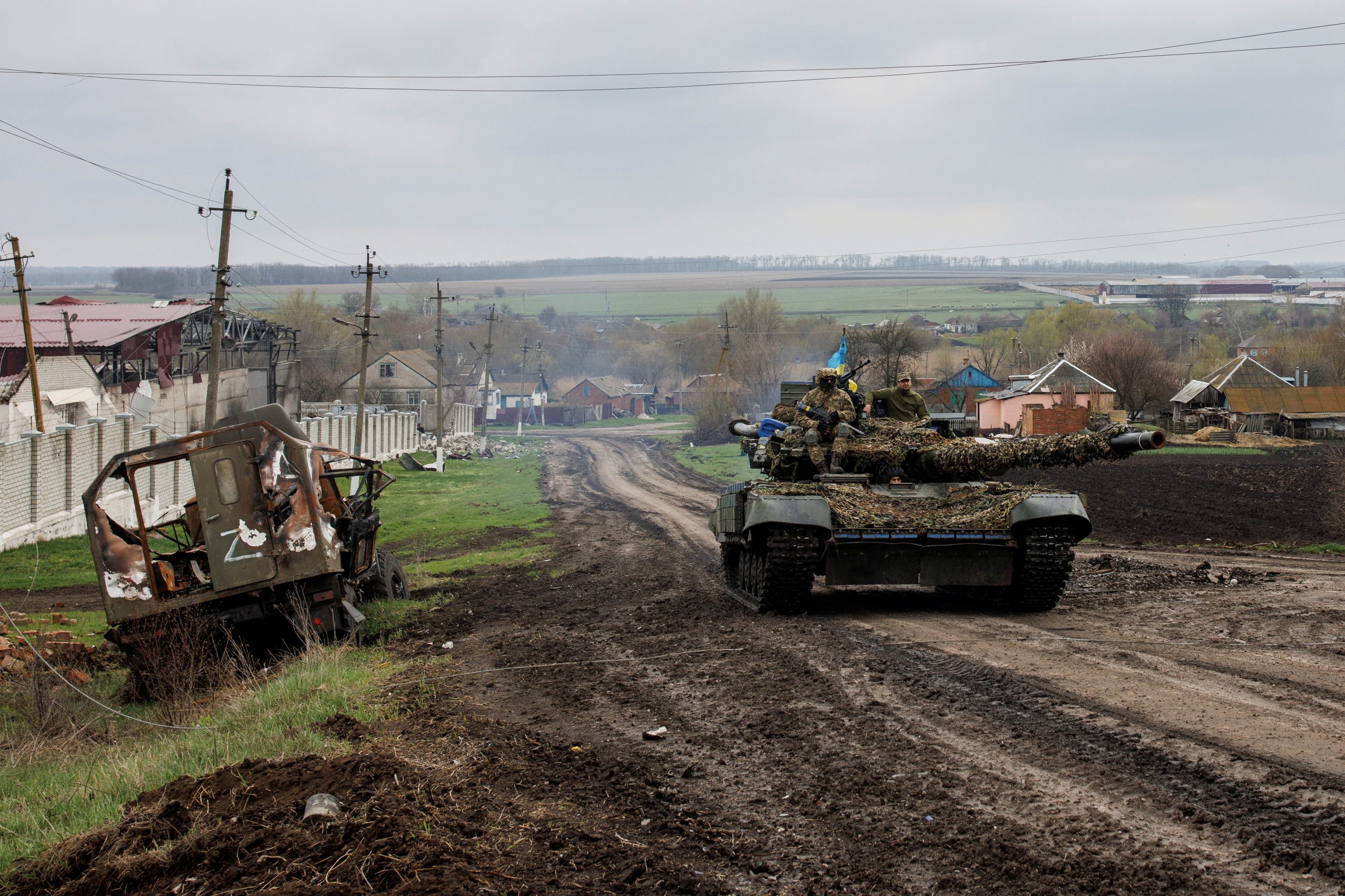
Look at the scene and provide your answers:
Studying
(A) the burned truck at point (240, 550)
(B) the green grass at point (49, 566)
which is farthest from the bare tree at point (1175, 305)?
(A) the burned truck at point (240, 550)

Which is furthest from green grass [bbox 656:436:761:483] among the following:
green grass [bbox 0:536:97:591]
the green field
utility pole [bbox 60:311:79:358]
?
the green field

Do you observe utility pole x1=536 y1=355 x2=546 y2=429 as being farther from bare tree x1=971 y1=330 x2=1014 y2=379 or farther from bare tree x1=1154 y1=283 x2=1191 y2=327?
bare tree x1=1154 y1=283 x2=1191 y2=327

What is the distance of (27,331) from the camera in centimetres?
2823

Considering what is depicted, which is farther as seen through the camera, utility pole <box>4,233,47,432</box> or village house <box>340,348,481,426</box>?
village house <box>340,348,481,426</box>

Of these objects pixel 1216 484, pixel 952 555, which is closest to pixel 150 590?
Answer: pixel 952 555

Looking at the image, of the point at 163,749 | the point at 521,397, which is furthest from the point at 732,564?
the point at 521,397

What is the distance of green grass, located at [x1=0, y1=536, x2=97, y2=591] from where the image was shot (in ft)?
56.6

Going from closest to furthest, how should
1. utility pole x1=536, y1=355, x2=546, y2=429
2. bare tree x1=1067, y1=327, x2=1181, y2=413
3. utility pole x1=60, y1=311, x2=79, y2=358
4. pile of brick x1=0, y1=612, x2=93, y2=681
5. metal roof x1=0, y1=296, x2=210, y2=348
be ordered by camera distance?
pile of brick x1=0, y1=612, x2=93, y2=681
utility pole x1=60, y1=311, x2=79, y2=358
metal roof x1=0, y1=296, x2=210, y2=348
bare tree x1=1067, y1=327, x2=1181, y2=413
utility pole x1=536, y1=355, x2=546, y2=429

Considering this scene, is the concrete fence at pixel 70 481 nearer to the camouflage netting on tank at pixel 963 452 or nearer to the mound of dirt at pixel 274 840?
the camouflage netting on tank at pixel 963 452

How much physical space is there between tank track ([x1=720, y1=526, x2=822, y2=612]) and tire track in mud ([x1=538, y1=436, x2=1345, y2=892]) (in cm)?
153

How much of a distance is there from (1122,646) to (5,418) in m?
28.5

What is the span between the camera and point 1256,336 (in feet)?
311

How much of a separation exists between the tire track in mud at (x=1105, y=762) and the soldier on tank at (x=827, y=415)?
12.3 ft

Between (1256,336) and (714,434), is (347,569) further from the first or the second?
(1256,336)
